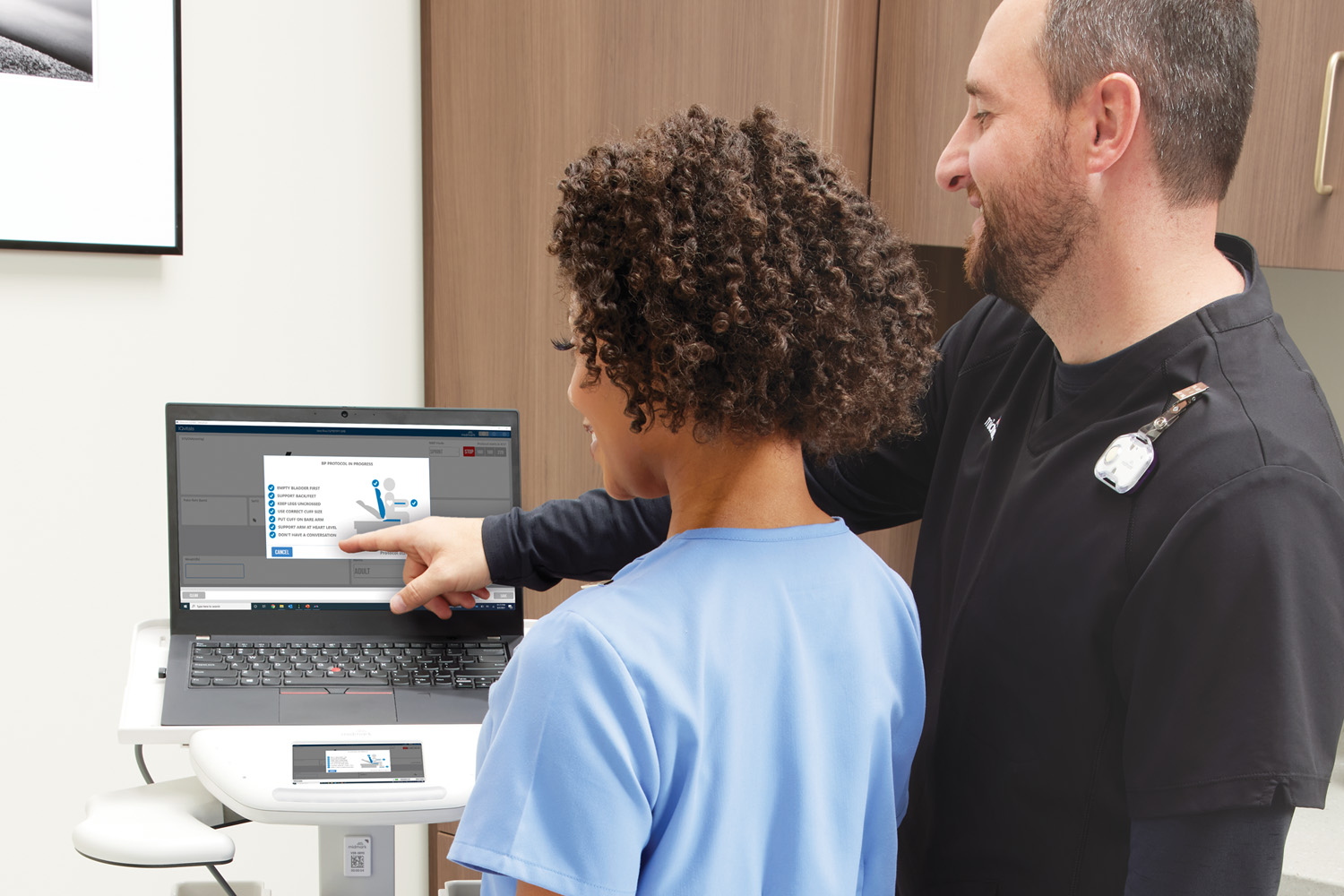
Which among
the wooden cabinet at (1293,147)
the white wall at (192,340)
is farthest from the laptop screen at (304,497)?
the wooden cabinet at (1293,147)

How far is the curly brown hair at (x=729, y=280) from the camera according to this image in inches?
26.7

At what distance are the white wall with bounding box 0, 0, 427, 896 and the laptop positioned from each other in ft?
1.49

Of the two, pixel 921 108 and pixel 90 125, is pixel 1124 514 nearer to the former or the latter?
pixel 921 108

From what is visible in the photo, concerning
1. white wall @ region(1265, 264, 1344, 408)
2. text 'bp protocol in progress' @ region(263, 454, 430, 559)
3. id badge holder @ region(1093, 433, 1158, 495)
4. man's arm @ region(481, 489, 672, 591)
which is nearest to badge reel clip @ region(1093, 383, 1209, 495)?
id badge holder @ region(1093, 433, 1158, 495)

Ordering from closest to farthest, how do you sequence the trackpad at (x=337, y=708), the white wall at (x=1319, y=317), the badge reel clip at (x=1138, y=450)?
1. the badge reel clip at (x=1138, y=450)
2. the trackpad at (x=337, y=708)
3. the white wall at (x=1319, y=317)

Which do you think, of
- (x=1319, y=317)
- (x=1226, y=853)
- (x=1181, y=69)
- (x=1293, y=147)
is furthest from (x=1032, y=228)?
(x=1319, y=317)

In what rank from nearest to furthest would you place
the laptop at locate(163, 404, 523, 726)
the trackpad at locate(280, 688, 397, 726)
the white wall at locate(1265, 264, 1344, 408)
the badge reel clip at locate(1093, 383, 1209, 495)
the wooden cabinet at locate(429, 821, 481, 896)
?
the badge reel clip at locate(1093, 383, 1209, 495) → the trackpad at locate(280, 688, 397, 726) → the laptop at locate(163, 404, 523, 726) → the white wall at locate(1265, 264, 1344, 408) → the wooden cabinet at locate(429, 821, 481, 896)

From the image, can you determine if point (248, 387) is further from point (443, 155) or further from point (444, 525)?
point (444, 525)

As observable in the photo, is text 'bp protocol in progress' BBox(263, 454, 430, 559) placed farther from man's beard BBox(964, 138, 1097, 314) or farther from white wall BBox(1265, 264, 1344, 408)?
white wall BBox(1265, 264, 1344, 408)

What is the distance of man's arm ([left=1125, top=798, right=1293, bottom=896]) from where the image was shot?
705mm

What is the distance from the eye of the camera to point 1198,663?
0.73m

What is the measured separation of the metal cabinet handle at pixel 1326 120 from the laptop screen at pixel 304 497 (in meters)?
0.98

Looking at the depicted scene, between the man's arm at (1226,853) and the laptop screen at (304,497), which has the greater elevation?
the laptop screen at (304,497)

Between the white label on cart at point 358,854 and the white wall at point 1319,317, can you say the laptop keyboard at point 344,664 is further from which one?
the white wall at point 1319,317
